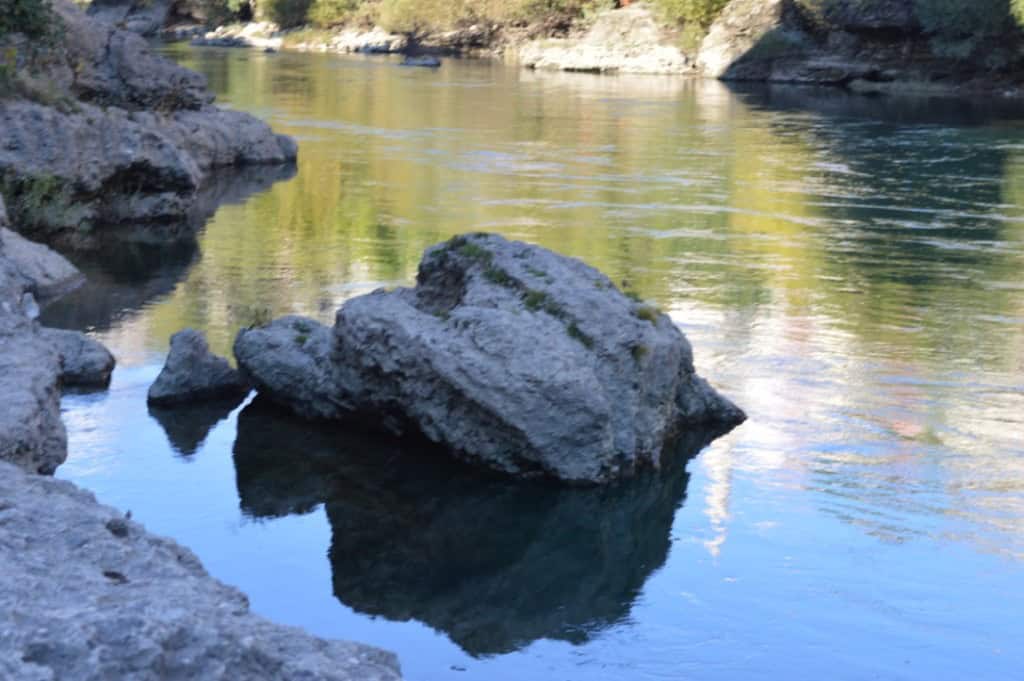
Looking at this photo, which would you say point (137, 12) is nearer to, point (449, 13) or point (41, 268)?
point (449, 13)

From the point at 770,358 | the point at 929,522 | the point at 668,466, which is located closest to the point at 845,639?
the point at 929,522

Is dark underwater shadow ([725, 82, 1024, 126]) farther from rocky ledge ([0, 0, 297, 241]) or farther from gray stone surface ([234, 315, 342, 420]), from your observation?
gray stone surface ([234, 315, 342, 420])

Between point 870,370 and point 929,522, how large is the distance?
325cm

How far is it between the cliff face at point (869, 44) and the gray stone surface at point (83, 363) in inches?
1604

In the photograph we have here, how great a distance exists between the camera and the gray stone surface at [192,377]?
33.3 feet

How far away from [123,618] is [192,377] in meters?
6.75

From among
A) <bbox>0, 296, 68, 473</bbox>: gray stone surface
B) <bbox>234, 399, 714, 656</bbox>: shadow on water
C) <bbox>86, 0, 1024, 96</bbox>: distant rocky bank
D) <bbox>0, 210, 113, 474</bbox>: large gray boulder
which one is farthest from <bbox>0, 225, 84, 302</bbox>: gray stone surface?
Answer: <bbox>86, 0, 1024, 96</bbox>: distant rocky bank

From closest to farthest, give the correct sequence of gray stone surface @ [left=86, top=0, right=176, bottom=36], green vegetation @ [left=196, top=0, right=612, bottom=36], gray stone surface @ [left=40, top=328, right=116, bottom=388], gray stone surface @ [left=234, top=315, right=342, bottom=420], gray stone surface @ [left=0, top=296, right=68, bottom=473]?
gray stone surface @ [left=0, top=296, right=68, bottom=473]
gray stone surface @ [left=234, top=315, right=342, bottom=420]
gray stone surface @ [left=40, top=328, right=116, bottom=388]
gray stone surface @ [left=86, top=0, right=176, bottom=36]
green vegetation @ [left=196, top=0, right=612, bottom=36]

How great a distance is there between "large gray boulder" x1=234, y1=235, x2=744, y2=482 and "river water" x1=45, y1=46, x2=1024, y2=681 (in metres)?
0.25

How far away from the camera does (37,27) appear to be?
18312 mm

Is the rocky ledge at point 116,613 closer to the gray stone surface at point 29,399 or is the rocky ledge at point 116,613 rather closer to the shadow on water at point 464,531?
the gray stone surface at point 29,399

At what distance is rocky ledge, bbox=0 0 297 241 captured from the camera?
52.4 ft

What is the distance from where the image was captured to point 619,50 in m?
58.2

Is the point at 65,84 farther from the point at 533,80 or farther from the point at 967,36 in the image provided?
the point at 967,36
